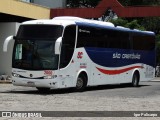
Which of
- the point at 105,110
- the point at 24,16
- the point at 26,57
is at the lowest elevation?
the point at 105,110

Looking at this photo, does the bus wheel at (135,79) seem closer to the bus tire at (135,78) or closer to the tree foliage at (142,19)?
the bus tire at (135,78)

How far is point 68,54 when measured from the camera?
20.7 metres

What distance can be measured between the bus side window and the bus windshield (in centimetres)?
34

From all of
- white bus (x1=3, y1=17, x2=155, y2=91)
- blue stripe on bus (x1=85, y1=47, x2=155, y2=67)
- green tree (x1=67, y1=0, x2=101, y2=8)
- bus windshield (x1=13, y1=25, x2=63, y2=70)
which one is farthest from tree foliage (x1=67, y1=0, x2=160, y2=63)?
bus windshield (x1=13, y1=25, x2=63, y2=70)

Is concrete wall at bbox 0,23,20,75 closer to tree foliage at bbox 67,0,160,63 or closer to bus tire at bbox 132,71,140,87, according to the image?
bus tire at bbox 132,71,140,87

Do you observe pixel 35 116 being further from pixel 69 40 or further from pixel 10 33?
pixel 10 33

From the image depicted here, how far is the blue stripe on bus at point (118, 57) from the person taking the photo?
23125 mm

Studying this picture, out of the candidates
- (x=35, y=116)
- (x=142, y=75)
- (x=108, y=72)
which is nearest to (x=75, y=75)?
(x=108, y=72)

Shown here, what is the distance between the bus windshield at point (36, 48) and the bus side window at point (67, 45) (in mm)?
337

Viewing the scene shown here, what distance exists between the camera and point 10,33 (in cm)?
3447

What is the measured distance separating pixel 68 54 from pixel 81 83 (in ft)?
6.74

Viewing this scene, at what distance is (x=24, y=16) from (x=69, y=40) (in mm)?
14755

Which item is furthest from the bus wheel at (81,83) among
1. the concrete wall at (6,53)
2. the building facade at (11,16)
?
the concrete wall at (6,53)

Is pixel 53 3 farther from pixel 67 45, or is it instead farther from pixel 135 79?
pixel 67 45
